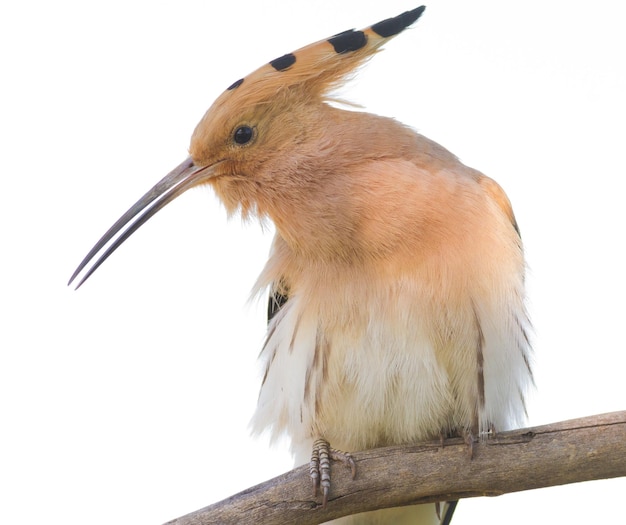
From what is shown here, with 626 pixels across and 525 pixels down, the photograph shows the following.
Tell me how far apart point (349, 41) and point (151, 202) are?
0.93m

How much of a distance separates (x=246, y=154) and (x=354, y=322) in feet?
2.37

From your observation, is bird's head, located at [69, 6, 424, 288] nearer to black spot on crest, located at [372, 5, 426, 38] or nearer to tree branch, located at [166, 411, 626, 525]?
black spot on crest, located at [372, 5, 426, 38]

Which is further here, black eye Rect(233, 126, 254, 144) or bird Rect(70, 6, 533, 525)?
black eye Rect(233, 126, 254, 144)

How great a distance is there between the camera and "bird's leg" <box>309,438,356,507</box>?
3.20m

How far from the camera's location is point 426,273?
3.26 m

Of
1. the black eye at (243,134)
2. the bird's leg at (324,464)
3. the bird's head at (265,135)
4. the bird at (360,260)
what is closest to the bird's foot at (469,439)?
the bird at (360,260)

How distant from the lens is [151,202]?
139 inches

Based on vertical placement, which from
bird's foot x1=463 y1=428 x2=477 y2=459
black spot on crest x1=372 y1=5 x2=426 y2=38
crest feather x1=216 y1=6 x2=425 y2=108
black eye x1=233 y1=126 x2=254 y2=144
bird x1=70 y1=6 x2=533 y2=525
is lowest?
bird's foot x1=463 y1=428 x2=477 y2=459

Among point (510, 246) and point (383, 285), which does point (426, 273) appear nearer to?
point (383, 285)

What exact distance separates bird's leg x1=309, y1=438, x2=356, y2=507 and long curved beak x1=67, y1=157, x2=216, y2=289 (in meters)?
1.04

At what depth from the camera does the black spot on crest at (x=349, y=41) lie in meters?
3.52

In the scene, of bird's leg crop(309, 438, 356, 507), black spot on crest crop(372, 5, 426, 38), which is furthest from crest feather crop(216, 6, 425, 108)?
bird's leg crop(309, 438, 356, 507)

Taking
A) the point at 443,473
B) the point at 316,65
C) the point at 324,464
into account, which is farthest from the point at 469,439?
→ the point at 316,65

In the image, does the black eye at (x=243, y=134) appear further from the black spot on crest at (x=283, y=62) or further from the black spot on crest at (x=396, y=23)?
the black spot on crest at (x=396, y=23)
